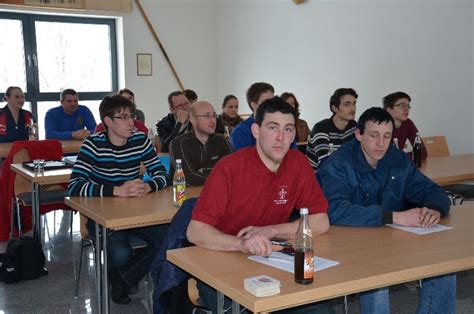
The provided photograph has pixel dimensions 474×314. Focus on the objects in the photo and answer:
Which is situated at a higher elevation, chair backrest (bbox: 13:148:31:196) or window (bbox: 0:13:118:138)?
window (bbox: 0:13:118:138)

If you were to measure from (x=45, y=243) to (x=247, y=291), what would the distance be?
3.93m

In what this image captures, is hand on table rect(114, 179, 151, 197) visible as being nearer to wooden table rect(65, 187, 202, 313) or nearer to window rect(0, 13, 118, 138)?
wooden table rect(65, 187, 202, 313)

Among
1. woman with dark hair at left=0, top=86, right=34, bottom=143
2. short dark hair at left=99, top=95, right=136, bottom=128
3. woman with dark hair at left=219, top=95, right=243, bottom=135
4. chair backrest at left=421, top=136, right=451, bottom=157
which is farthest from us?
woman with dark hair at left=219, top=95, right=243, bottom=135

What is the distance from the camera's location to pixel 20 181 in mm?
4797

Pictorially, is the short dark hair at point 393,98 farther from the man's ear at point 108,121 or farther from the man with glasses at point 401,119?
the man's ear at point 108,121

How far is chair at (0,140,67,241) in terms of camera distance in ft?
15.4

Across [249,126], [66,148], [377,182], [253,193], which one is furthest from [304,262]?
[66,148]

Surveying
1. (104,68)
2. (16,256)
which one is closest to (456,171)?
(16,256)

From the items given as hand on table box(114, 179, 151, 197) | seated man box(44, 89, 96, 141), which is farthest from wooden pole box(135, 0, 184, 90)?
hand on table box(114, 179, 151, 197)

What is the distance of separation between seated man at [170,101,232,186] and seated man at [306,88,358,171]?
98 cm

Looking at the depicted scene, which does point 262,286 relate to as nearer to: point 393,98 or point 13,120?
point 393,98

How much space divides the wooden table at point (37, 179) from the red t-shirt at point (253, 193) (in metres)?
1.99

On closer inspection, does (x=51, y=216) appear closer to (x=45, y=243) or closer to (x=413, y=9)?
(x=45, y=243)

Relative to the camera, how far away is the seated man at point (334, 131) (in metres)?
4.82
